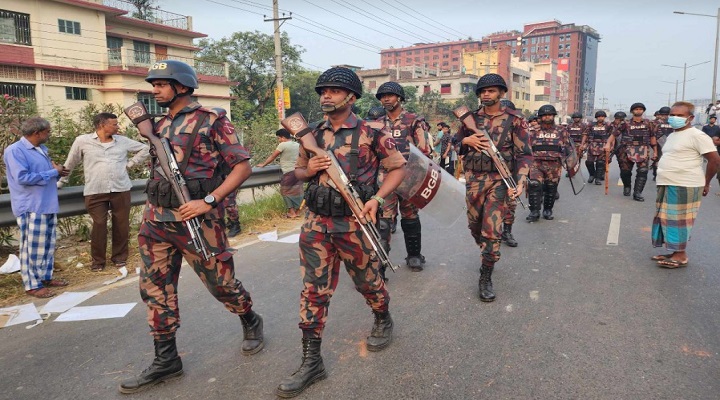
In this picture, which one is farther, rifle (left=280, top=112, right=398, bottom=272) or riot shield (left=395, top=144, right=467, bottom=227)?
riot shield (left=395, top=144, right=467, bottom=227)

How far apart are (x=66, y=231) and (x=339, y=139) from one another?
5.09m

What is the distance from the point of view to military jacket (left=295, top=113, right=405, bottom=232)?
3.00 meters

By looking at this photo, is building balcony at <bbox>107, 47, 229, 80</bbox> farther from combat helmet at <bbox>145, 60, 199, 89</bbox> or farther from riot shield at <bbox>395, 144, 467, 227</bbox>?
combat helmet at <bbox>145, 60, 199, 89</bbox>

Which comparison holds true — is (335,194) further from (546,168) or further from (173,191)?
(546,168)

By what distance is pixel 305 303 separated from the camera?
2.99 metres

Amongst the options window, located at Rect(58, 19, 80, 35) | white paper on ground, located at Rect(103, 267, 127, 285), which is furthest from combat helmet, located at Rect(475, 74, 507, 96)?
window, located at Rect(58, 19, 80, 35)

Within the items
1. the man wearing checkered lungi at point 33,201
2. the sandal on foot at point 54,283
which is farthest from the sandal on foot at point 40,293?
the sandal on foot at point 54,283

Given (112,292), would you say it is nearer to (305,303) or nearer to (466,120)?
(305,303)

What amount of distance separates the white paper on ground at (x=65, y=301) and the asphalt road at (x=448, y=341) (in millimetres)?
123

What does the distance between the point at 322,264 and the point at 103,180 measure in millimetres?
3410

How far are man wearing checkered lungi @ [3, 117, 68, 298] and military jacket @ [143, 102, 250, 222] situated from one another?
2.28 m

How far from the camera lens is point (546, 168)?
8219 mm

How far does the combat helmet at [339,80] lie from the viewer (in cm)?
294

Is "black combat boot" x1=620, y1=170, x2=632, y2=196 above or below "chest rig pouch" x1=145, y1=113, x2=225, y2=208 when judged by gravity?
→ below
